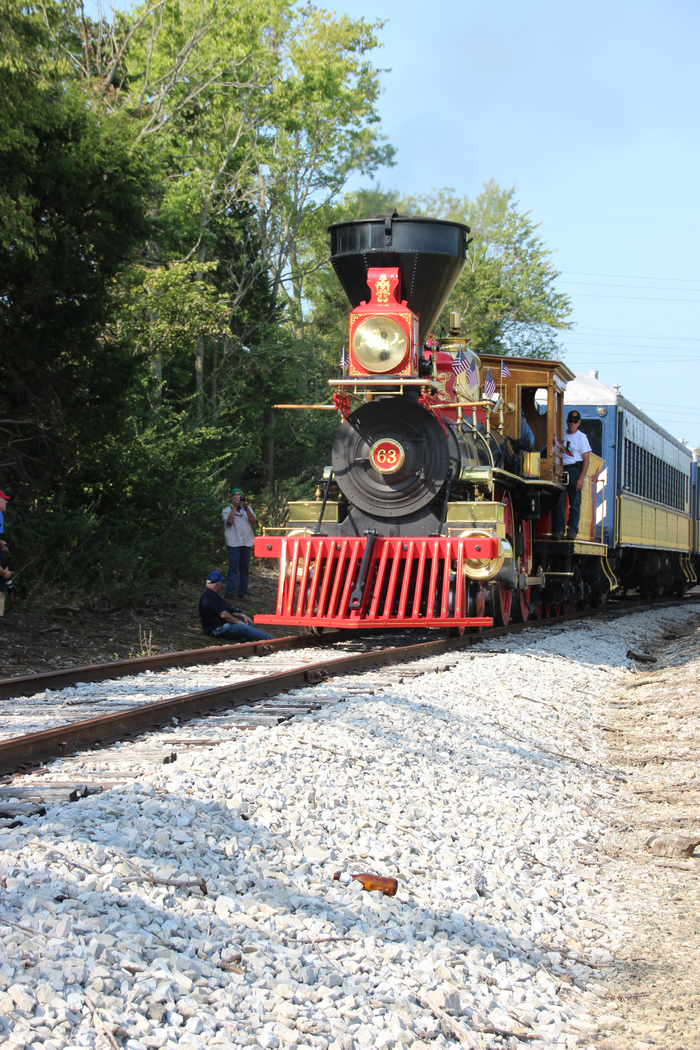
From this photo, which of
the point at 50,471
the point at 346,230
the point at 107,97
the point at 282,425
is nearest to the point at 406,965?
the point at 346,230

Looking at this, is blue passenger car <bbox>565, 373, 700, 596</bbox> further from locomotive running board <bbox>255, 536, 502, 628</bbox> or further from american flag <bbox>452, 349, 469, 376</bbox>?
locomotive running board <bbox>255, 536, 502, 628</bbox>

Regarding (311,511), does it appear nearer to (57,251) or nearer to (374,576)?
(374,576)

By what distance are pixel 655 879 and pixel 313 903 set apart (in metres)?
1.61

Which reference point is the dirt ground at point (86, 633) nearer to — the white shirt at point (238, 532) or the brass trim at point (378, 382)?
the white shirt at point (238, 532)

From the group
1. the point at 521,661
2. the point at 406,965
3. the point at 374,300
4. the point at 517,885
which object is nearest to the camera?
the point at 406,965

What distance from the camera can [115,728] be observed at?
4.81 metres

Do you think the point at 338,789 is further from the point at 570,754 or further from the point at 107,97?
the point at 107,97

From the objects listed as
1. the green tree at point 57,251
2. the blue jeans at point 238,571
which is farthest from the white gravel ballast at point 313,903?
the blue jeans at point 238,571

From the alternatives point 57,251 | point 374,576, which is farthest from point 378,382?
point 57,251

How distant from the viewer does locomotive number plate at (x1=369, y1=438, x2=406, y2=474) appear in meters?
9.70

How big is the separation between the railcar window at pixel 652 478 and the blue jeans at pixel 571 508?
10.2 feet

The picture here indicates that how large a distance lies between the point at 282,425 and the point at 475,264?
14.3m

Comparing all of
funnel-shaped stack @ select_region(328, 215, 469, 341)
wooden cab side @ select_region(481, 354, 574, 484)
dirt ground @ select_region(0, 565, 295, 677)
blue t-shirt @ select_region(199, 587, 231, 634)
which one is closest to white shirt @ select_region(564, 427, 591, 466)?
wooden cab side @ select_region(481, 354, 574, 484)

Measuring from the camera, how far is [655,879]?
3865mm
